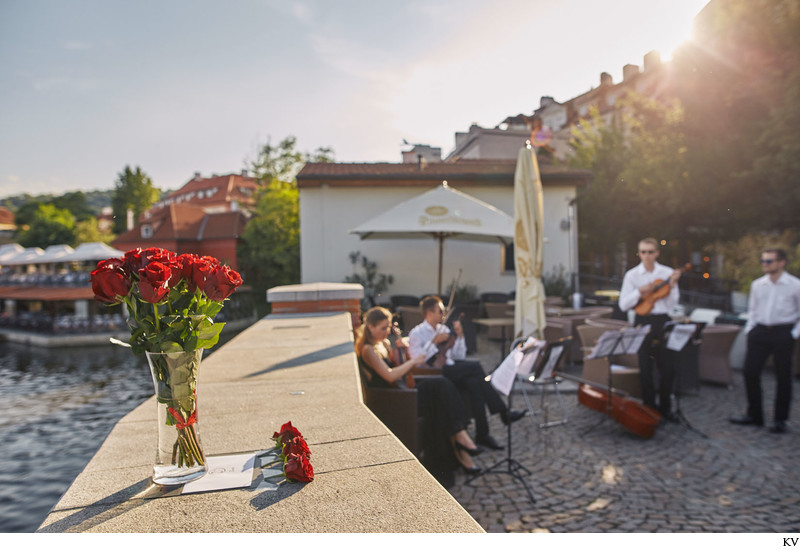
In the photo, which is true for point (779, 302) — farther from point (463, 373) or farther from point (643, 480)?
point (463, 373)

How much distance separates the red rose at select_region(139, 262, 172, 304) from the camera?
4.67 feet

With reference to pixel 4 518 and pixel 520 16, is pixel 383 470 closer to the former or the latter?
pixel 520 16

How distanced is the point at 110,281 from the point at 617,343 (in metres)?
4.87

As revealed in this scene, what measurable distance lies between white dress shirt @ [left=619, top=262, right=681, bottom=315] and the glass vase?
5.30m

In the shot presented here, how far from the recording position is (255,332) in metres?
5.22

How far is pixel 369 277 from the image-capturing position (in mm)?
15570

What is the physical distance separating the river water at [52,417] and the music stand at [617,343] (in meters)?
4.64

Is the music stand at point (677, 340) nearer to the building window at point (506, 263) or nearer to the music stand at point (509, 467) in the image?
the music stand at point (509, 467)

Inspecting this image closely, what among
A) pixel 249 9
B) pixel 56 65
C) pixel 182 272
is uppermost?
pixel 249 9

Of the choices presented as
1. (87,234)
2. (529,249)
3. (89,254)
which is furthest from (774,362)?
(87,234)

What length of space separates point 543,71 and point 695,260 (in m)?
23.6

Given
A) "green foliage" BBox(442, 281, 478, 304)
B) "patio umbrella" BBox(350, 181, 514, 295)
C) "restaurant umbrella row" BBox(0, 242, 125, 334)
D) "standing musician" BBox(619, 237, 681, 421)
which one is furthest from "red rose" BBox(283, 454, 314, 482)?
"restaurant umbrella row" BBox(0, 242, 125, 334)

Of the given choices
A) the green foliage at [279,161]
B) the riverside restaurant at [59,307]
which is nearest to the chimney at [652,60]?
the riverside restaurant at [59,307]

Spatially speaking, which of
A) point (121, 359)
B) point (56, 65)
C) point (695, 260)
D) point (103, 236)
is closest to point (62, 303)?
point (121, 359)
